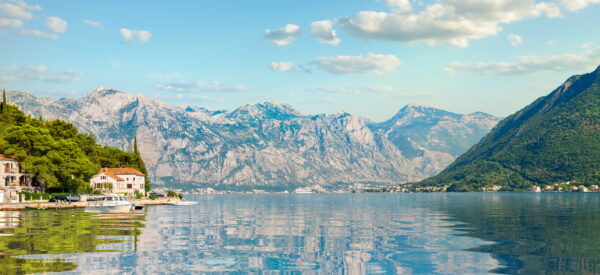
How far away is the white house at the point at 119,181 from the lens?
573ft

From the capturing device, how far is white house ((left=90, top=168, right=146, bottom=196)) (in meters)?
175

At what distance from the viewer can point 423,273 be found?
102ft

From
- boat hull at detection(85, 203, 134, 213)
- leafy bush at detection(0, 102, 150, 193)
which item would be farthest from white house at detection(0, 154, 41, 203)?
boat hull at detection(85, 203, 134, 213)

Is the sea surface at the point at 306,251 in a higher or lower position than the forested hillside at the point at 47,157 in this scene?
lower

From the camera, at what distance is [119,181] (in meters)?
180

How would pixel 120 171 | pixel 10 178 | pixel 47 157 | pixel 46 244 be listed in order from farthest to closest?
pixel 120 171 < pixel 47 157 < pixel 10 178 < pixel 46 244

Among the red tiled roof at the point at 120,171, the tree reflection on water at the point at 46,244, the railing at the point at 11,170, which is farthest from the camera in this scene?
the red tiled roof at the point at 120,171

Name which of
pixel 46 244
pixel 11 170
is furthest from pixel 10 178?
pixel 46 244

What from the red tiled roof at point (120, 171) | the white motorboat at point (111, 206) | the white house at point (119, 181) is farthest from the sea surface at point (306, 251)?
the red tiled roof at point (120, 171)

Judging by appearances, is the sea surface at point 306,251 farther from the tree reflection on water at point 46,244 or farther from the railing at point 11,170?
the railing at point 11,170

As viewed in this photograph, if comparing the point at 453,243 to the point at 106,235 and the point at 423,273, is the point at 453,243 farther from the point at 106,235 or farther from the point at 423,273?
the point at 106,235

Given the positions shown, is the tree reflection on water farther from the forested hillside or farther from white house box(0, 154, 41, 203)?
the forested hillside

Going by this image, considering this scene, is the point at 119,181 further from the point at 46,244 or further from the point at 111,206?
the point at 46,244

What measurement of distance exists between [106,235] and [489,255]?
3739 cm
